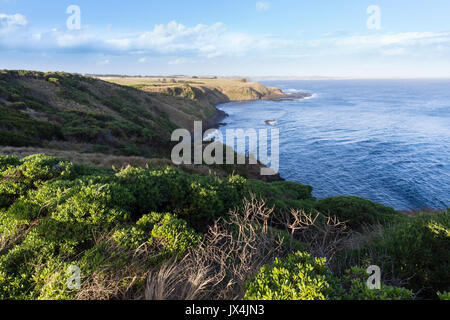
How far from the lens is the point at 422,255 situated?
302 inches

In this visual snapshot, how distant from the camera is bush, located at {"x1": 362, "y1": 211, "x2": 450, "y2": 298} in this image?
739 cm

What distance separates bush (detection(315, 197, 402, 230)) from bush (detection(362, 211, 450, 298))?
538 cm

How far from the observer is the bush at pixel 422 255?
7391 mm

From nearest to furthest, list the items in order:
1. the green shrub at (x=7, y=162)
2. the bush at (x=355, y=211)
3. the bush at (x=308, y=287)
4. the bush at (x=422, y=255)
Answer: the bush at (x=308, y=287), the bush at (x=422, y=255), the green shrub at (x=7, y=162), the bush at (x=355, y=211)

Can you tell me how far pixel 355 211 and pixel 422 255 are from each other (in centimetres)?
725

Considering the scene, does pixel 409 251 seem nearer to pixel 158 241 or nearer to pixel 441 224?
pixel 441 224

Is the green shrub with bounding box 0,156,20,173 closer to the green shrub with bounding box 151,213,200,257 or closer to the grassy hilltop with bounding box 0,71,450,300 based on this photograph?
the grassy hilltop with bounding box 0,71,450,300

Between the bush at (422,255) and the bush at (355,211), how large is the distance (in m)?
5.38

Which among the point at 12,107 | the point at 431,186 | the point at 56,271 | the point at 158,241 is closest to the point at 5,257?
the point at 56,271

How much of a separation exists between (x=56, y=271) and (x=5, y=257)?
1528mm

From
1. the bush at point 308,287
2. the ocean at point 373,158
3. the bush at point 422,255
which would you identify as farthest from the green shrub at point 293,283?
the ocean at point 373,158

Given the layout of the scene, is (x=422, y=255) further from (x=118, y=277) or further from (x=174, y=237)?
(x=118, y=277)

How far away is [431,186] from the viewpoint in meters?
30.1

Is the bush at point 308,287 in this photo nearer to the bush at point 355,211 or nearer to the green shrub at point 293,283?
the green shrub at point 293,283
